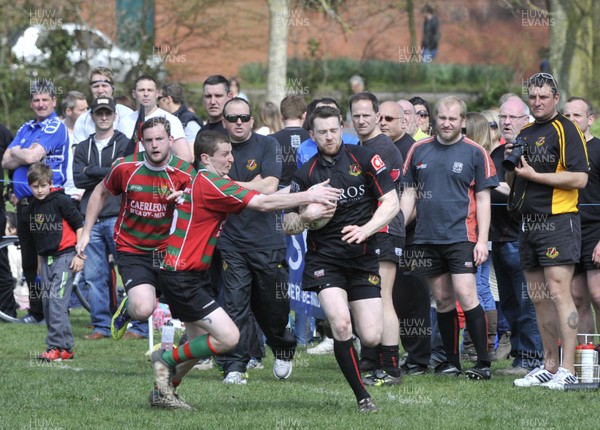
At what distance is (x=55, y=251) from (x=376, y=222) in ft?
14.2

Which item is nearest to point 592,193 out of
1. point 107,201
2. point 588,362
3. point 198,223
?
point 588,362

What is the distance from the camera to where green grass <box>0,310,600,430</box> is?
765 cm

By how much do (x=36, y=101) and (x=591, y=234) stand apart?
636cm

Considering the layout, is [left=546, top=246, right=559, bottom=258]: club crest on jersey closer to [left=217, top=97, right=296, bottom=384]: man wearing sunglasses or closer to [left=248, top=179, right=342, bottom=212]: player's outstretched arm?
[left=248, top=179, right=342, bottom=212]: player's outstretched arm

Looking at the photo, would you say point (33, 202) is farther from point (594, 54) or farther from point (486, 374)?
point (594, 54)

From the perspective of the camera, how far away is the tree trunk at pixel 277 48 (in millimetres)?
23609

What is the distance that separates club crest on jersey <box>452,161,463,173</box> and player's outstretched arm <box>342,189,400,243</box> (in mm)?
1470

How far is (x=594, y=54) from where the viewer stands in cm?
2486

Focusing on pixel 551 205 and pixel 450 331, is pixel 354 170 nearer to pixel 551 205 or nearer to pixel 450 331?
pixel 551 205

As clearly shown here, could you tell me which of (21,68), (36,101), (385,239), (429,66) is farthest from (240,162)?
(429,66)

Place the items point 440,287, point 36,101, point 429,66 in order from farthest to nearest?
point 429,66 < point 36,101 < point 440,287

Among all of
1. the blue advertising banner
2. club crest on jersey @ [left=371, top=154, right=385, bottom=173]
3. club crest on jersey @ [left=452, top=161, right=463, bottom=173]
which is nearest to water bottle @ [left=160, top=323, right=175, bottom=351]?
the blue advertising banner

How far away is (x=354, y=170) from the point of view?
8.44 metres

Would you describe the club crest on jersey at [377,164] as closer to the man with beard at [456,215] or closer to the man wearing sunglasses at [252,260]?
the man with beard at [456,215]
